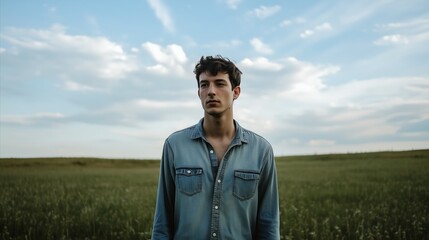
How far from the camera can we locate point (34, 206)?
37.9 ft

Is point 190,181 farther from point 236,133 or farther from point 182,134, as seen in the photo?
point 236,133

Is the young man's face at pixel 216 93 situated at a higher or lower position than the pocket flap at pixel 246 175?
higher

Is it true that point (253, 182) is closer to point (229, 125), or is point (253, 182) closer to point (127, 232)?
point (229, 125)

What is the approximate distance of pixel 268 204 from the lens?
363 cm

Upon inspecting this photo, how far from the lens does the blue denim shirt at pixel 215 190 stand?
3.31m

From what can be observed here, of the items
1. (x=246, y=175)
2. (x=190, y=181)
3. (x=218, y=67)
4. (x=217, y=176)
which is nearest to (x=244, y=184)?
(x=246, y=175)

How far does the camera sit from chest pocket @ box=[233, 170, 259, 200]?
3.38m

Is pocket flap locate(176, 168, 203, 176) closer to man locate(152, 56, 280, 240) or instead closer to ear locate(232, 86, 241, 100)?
man locate(152, 56, 280, 240)

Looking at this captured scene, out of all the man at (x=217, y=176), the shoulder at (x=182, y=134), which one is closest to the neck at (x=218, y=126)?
the man at (x=217, y=176)

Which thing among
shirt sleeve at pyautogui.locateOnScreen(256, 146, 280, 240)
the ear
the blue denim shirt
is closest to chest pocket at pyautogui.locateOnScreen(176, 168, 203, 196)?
the blue denim shirt

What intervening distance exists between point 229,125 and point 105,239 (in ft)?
17.4

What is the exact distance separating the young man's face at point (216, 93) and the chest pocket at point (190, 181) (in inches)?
22.7

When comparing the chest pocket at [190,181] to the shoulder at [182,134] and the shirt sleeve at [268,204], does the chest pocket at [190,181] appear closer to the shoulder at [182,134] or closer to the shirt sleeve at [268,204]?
the shoulder at [182,134]

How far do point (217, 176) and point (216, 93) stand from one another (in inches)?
30.6
